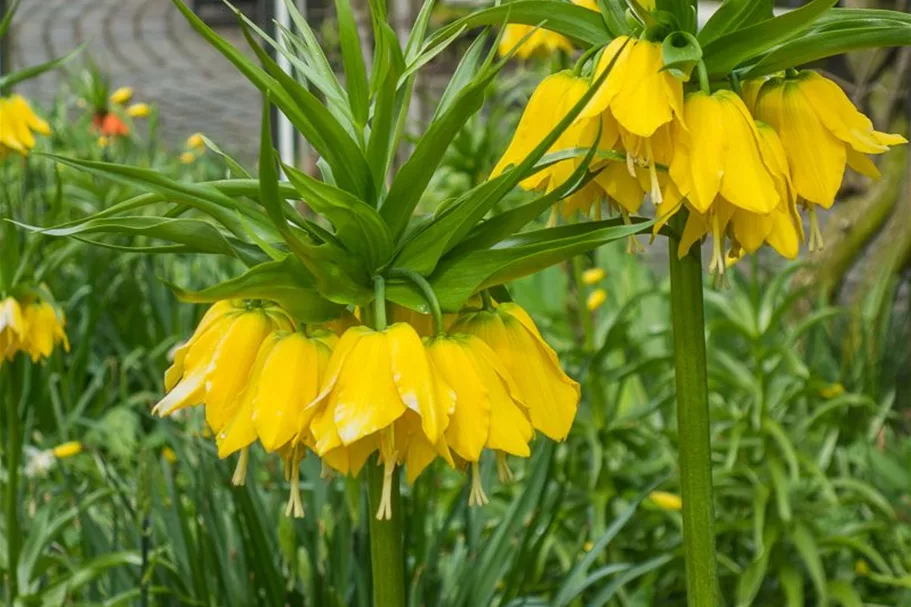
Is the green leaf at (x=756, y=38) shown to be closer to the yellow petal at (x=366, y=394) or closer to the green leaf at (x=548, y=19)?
the green leaf at (x=548, y=19)

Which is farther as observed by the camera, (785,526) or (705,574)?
(785,526)

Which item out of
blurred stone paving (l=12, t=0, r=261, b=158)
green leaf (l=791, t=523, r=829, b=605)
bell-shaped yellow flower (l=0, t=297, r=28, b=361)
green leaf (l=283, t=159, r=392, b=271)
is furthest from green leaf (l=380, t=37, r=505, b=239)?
blurred stone paving (l=12, t=0, r=261, b=158)

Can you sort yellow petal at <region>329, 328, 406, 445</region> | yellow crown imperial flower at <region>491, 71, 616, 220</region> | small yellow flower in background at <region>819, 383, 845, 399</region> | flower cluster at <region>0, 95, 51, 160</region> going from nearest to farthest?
yellow petal at <region>329, 328, 406, 445</region> → yellow crown imperial flower at <region>491, 71, 616, 220</region> → flower cluster at <region>0, 95, 51, 160</region> → small yellow flower in background at <region>819, 383, 845, 399</region>

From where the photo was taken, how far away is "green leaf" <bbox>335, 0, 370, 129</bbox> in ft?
2.89

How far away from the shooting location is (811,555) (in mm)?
1957

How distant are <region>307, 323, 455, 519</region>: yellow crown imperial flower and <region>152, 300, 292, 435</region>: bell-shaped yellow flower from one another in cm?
7

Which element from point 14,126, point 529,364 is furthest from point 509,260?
point 14,126

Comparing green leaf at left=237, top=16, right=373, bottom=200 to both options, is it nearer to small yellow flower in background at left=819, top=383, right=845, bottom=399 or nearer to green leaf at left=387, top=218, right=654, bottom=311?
green leaf at left=387, top=218, right=654, bottom=311

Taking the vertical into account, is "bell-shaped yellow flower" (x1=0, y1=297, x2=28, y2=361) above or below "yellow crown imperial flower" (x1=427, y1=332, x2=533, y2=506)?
above

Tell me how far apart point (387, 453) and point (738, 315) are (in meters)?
1.77

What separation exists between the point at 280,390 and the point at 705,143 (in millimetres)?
317

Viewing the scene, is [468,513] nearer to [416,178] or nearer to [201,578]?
[201,578]

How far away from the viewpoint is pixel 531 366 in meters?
0.84

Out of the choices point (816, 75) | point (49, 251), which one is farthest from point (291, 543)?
point (816, 75)
